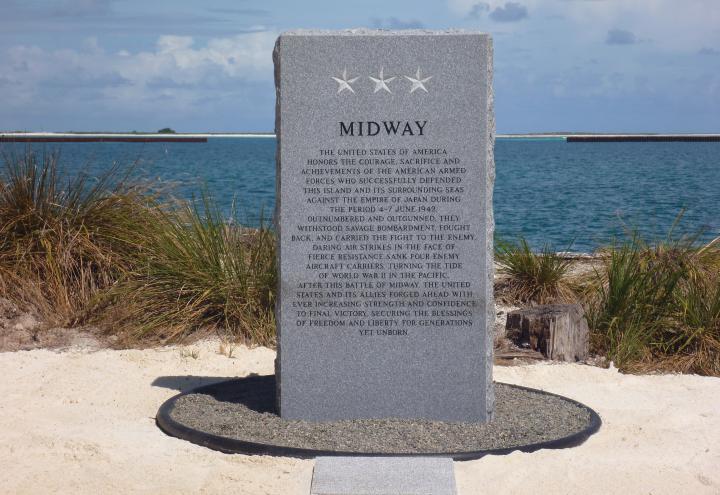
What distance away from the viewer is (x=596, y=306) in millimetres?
7180

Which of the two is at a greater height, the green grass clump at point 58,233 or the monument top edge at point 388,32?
the monument top edge at point 388,32

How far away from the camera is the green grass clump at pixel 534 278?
801cm

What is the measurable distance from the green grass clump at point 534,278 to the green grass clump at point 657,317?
2.27 ft

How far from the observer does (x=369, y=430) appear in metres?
4.71

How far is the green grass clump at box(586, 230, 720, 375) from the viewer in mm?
6461

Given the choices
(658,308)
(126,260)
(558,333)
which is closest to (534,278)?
(658,308)

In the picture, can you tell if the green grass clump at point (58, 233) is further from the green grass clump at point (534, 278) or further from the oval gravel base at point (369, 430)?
the green grass clump at point (534, 278)

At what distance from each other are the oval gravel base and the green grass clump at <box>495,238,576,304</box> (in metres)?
2.72

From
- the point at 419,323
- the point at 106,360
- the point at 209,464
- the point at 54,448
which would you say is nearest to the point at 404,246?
the point at 419,323

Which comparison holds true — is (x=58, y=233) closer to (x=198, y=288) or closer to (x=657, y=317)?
(x=198, y=288)

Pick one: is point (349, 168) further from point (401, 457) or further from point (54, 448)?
point (54, 448)

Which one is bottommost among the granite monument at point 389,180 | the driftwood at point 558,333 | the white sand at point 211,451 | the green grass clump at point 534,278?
the white sand at point 211,451

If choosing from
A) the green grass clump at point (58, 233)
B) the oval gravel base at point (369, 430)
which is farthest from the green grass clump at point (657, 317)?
the green grass clump at point (58, 233)

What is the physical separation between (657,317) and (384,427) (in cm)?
290
